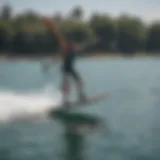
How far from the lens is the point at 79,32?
2123mm

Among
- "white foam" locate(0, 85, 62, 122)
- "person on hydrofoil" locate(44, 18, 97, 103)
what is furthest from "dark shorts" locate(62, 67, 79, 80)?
"white foam" locate(0, 85, 62, 122)

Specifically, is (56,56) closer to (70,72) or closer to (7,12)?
(70,72)

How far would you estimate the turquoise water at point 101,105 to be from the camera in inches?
82.0

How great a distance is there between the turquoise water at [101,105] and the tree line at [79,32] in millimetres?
82

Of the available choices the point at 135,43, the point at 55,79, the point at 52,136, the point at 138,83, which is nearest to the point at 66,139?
the point at 52,136

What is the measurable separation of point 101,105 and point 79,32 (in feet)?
1.25

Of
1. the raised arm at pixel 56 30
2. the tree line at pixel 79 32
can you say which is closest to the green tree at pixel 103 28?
the tree line at pixel 79 32

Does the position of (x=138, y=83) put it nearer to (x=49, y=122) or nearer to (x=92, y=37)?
(x=92, y=37)

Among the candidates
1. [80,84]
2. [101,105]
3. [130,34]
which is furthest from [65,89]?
[130,34]

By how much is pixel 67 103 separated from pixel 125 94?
0.29 m

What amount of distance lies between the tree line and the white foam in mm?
206

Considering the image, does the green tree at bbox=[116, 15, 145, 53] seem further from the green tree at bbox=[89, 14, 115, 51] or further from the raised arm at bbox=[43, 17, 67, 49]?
the raised arm at bbox=[43, 17, 67, 49]

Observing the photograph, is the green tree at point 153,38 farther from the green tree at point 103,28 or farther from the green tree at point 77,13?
the green tree at point 77,13

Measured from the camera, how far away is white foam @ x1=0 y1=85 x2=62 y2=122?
6.91 ft
